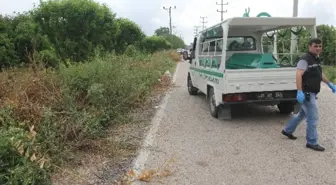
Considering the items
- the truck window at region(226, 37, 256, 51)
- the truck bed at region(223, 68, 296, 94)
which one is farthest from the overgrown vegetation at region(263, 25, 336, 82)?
the truck bed at region(223, 68, 296, 94)

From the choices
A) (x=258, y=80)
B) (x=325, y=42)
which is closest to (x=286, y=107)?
(x=258, y=80)

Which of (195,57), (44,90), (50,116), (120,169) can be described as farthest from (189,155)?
(195,57)

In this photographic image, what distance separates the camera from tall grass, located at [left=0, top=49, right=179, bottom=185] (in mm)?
4059

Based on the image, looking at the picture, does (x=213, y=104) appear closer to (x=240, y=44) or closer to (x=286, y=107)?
(x=286, y=107)

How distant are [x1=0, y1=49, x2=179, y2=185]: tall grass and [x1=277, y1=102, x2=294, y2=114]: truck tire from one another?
343 cm

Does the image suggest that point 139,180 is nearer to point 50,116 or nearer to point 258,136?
point 50,116

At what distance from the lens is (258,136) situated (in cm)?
639

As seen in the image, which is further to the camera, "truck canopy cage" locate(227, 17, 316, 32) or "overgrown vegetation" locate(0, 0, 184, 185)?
"truck canopy cage" locate(227, 17, 316, 32)

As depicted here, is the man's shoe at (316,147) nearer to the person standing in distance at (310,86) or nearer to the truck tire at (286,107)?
the person standing in distance at (310,86)

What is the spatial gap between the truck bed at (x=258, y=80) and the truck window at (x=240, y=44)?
8.48 ft

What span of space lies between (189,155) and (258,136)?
1.65 meters

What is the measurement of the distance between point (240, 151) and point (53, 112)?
3054 mm

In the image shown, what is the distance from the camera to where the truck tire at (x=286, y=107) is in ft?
26.2

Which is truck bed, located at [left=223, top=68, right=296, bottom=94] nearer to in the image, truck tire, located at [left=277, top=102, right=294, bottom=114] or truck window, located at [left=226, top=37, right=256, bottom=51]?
truck tire, located at [left=277, top=102, right=294, bottom=114]
